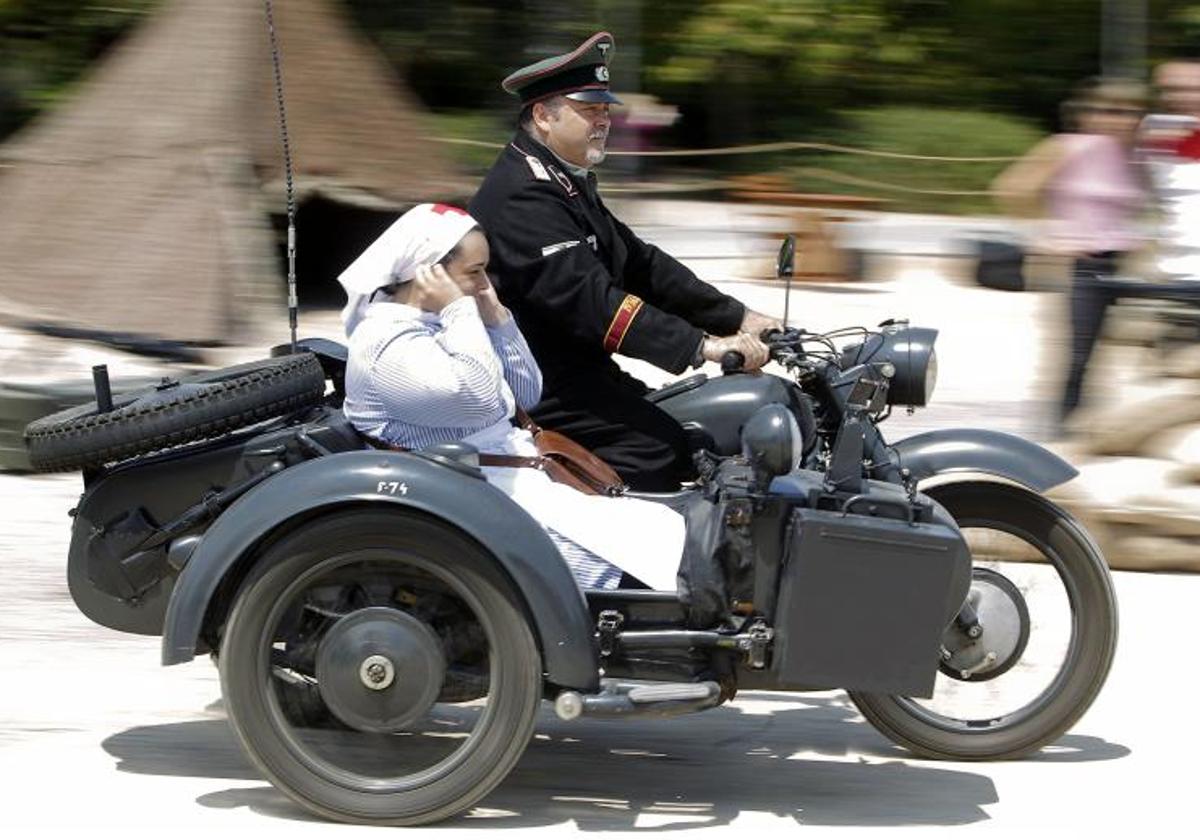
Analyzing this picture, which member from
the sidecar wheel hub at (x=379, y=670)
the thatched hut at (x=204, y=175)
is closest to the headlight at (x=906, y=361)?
the sidecar wheel hub at (x=379, y=670)

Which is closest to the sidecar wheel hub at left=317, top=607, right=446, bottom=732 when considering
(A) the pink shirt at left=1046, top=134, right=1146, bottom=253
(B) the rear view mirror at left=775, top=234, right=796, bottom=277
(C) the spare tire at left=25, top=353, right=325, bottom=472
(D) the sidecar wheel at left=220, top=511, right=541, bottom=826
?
(D) the sidecar wheel at left=220, top=511, right=541, bottom=826

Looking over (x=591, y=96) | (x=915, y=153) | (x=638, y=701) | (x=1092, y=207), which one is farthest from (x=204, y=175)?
(x=915, y=153)

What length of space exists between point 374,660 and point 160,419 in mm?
764

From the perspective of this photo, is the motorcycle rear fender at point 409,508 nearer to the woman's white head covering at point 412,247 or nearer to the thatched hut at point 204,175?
the woman's white head covering at point 412,247

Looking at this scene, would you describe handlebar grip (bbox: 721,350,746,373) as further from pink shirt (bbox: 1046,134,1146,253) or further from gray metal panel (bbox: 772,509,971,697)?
pink shirt (bbox: 1046,134,1146,253)

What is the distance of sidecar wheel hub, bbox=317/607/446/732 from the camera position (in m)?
4.66

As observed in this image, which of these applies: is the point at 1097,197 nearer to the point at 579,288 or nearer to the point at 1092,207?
the point at 1092,207

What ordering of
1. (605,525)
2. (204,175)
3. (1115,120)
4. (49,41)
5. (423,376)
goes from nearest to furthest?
1. (423,376)
2. (605,525)
3. (1115,120)
4. (204,175)
5. (49,41)

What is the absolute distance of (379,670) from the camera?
4.66 metres

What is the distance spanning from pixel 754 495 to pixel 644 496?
0.43m

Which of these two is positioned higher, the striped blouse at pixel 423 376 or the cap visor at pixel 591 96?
the cap visor at pixel 591 96

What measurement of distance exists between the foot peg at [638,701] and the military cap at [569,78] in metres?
1.57

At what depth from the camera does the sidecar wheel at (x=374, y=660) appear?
461cm

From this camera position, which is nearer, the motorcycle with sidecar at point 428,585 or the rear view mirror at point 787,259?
the motorcycle with sidecar at point 428,585
